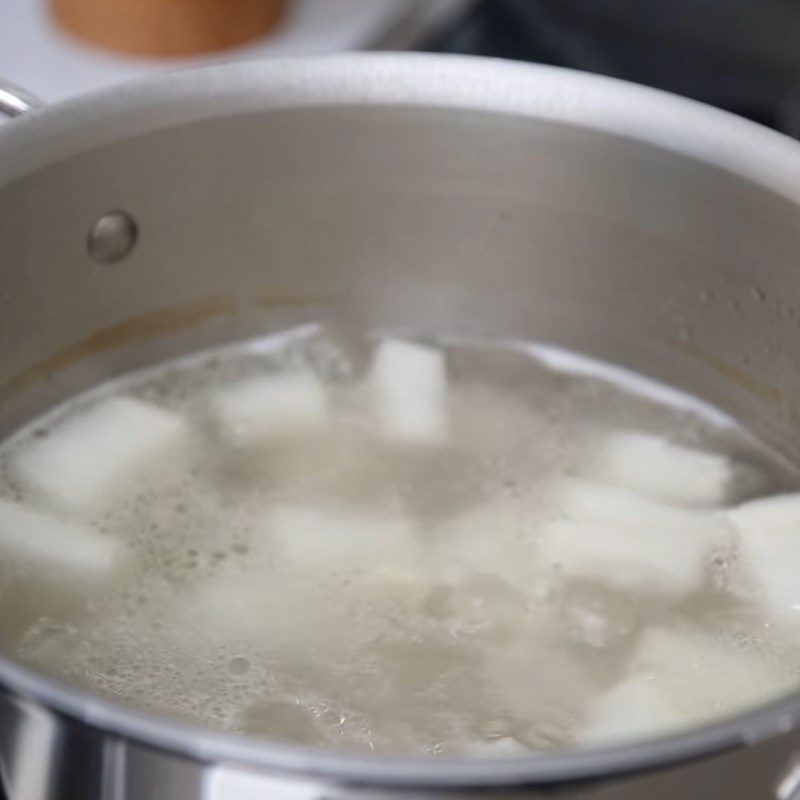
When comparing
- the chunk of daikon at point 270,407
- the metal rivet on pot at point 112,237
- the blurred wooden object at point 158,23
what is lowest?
the chunk of daikon at point 270,407

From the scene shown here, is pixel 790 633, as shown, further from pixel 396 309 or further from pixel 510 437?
pixel 396 309

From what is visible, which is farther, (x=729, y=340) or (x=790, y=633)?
(x=729, y=340)

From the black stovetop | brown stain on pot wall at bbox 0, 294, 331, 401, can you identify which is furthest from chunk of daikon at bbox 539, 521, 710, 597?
the black stovetop

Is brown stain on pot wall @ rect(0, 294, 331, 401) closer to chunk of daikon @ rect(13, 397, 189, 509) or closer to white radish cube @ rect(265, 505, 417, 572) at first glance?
chunk of daikon @ rect(13, 397, 189, 509)

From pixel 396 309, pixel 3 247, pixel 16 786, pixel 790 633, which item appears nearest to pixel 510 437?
pixel 396 309

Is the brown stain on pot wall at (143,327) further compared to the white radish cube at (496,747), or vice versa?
the brown stain on pot wall at (143,327)

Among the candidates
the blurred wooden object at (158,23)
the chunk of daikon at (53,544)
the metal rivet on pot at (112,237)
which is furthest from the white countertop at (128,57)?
the chunk of daikon at (53,544)

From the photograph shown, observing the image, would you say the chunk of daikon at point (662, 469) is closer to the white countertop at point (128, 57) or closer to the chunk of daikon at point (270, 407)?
the chunk of daikon at point (270, 407)
